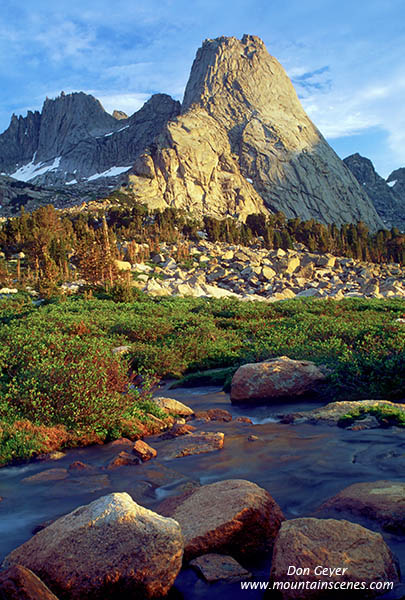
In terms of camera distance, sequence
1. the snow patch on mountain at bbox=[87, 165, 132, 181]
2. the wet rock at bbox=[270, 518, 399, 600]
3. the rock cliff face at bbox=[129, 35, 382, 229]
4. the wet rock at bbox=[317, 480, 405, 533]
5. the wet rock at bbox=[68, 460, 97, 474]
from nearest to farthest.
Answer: the wet rock at bbox=[270, 518, 399, 600] < the wet rock at bbox=[317, 480, 405, 533] < the wet rock at bbox=[68, 460, 97, 474] < the rock cliff face at bbox=[129, 35, 382, 229] < the snow patch on mountain at bbox=[87, 165, 132, 181]

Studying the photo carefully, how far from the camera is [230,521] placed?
14.3 feet

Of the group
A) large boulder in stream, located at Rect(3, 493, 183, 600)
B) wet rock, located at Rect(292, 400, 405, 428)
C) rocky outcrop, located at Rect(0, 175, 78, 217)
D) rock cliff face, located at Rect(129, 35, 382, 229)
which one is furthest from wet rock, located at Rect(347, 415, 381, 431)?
rocky outcrop, located at Rect(0, 175, 78, 217)

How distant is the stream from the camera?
5.45 metres

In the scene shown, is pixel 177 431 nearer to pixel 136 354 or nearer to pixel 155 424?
pixel 155 424

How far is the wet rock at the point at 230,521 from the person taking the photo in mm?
4328

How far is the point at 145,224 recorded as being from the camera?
69.5 meters

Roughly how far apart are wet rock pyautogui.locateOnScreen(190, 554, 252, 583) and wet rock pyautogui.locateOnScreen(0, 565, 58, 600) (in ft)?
4.48

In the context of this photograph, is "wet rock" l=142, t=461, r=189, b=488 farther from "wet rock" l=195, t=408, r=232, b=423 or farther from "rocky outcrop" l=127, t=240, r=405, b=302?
"rocky outcrop" l=127, t=240, r=405, b=302

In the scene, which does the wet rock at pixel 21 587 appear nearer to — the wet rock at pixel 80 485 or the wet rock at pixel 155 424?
the wet rock at pixel 80 485

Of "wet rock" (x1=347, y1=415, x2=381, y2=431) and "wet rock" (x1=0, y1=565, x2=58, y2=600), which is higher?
"wet rock" (x1=0, y1=565, x2=58, y2=600)

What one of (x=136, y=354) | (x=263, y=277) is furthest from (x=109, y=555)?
(x=263, y=277)

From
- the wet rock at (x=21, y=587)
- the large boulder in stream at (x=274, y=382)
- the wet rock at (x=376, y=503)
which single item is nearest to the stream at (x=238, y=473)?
the wet rock at (x=376, y=503)

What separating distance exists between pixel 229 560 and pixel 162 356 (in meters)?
10.6

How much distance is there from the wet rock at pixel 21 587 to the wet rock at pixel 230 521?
4.71 ft
